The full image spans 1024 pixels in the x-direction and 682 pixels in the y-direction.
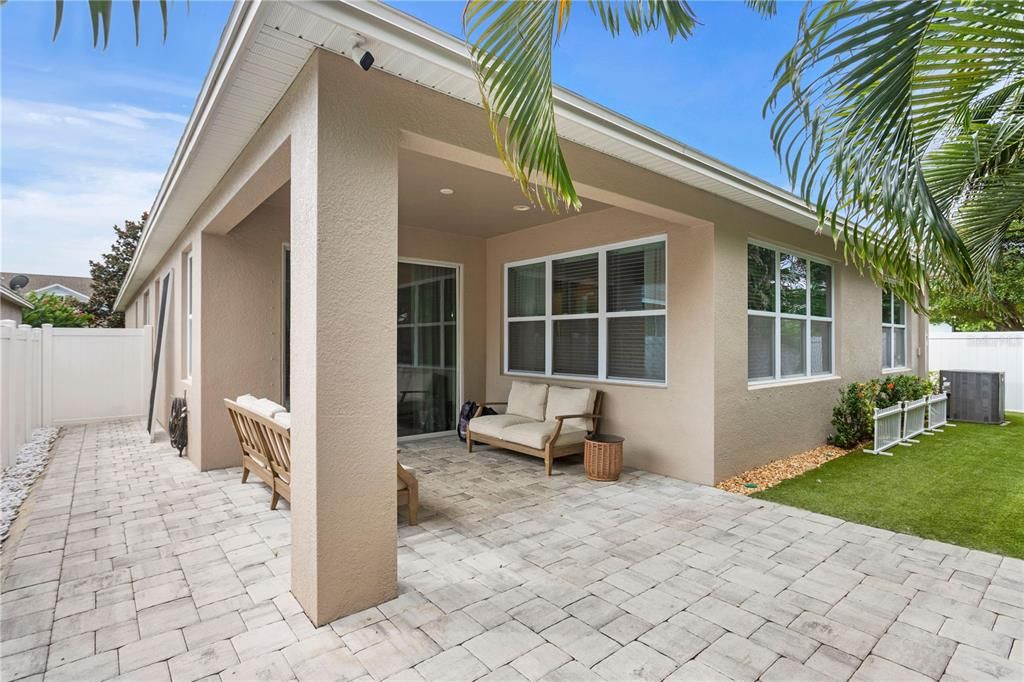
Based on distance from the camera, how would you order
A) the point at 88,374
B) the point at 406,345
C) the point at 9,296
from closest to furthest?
the point at 406,345
the point at 88,374
the point at 9,296

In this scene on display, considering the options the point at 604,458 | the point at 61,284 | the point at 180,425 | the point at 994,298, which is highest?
the point at 61,284

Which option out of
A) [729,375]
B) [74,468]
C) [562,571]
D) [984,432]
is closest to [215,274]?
[74,468]

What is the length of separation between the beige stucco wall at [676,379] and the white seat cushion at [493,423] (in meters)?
1.04

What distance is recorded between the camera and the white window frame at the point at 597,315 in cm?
586

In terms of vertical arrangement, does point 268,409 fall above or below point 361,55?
below

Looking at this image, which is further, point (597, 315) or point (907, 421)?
point (907, 421)

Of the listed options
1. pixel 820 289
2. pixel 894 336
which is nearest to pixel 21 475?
pixel 820 289

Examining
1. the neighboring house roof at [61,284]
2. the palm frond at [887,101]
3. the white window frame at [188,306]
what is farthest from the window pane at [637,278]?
the neighboring house roof at [61,284]

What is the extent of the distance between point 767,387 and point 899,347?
5850 millimetres

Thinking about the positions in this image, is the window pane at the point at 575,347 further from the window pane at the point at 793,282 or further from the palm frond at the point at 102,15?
the palm frond at the point at 102,15

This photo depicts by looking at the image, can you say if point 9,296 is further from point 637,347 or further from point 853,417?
point 853,417

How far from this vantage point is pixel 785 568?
3.28 m

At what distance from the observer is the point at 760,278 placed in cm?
615

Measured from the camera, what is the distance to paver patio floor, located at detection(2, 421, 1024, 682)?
2297 millimetres
